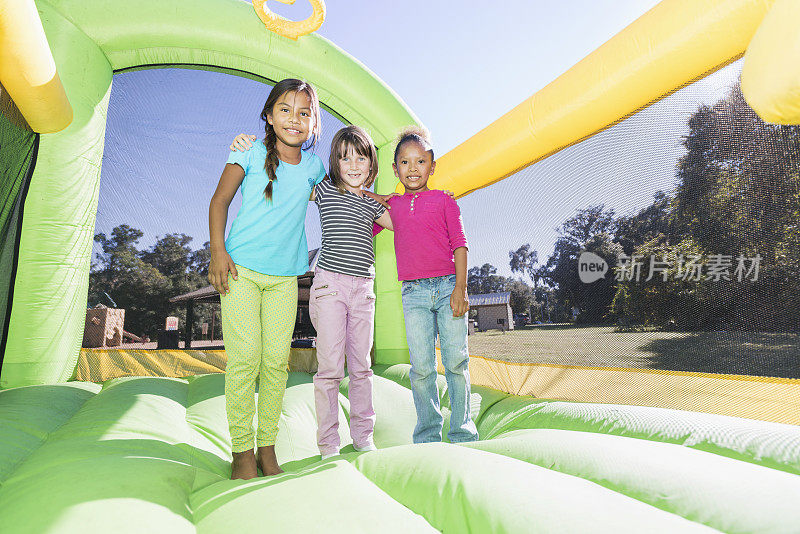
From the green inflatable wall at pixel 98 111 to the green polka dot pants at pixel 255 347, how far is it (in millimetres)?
1168

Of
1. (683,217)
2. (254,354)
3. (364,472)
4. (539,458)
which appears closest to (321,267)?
(254,354)

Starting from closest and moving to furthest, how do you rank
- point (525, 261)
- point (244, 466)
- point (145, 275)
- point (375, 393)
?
1. point (244, 466)
2. point (375, 393)
3. point (525, 261)
4. point (145, 275)

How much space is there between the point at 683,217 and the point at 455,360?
2.78 feet

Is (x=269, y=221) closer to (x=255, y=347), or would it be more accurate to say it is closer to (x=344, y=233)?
(x=344, y=233)

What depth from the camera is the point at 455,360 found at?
1461 millimetres

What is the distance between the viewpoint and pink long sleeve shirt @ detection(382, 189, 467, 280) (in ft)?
5.04

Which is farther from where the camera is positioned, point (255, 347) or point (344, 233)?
point (344, 233)

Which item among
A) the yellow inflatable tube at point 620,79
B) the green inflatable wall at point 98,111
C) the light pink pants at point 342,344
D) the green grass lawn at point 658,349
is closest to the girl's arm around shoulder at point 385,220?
the light pink pants at point 342,344

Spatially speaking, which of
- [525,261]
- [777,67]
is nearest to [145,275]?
[525,261]

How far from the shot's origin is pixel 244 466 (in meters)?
1.11

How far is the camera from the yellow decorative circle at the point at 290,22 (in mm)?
2316

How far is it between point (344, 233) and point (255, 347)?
17.9 inches

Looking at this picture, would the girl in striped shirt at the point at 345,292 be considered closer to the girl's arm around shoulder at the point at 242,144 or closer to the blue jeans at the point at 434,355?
the girl's arm around shoulder at the point at 242,144

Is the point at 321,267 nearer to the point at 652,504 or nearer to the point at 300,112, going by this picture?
the point at 300,112
